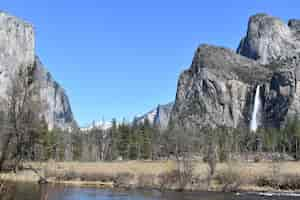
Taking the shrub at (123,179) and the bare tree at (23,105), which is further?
the shrub at (123,179)

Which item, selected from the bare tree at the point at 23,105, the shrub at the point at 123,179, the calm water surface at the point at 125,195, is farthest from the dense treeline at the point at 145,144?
the bare tree at the point at 23,105

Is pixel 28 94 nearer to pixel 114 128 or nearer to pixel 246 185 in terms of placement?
pixel 246 185

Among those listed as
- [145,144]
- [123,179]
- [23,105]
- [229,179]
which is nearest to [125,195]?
[123,179]

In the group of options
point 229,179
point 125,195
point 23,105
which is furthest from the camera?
point 229,179

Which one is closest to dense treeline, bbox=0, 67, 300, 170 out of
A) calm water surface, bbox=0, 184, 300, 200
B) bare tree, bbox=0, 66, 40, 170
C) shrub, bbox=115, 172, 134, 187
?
shrub, bbox=115, 172, 134, 187

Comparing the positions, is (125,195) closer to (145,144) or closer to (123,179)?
(123,179)

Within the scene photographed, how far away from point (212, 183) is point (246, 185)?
144 inches

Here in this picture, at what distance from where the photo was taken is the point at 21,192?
38.5 metres

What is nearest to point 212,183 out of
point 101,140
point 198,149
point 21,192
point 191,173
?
point 191,173

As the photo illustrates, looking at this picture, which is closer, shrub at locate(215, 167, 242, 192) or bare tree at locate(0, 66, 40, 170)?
bare tree at locate(0, 66, 40, 170)

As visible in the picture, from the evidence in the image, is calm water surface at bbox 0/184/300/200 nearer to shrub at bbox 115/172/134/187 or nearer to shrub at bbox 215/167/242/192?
shrub at bbox 215/167/242/192

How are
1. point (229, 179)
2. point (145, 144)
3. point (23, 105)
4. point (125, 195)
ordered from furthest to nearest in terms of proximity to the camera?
point (145, 144) < point (229, 179) < point (125, 195) < point (23, 105)

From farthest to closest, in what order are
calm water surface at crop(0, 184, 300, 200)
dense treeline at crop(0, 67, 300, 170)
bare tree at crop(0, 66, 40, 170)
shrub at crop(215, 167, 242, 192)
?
1. dense treeline at crop(0, 67, 300, 170)
2. shrub at crop(215, 167, 242, 192)
3. calm water surface at crop(0, 184, 300, 200)
4. bare tree at crop(0, 66, 40, 170)

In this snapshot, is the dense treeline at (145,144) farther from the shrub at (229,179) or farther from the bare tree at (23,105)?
the bare tree at (23,105)
